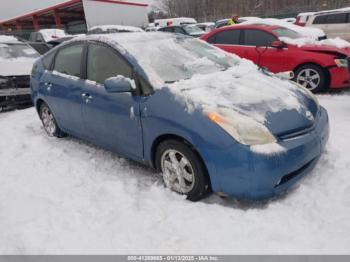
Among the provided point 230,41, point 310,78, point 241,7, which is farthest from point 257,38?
point 241,7

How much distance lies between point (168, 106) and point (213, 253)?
4.49 feet

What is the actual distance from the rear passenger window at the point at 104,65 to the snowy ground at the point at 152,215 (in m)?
1.10

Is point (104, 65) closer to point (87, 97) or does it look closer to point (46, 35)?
point (87, 97)

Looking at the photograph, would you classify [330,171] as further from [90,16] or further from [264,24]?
[90,16]

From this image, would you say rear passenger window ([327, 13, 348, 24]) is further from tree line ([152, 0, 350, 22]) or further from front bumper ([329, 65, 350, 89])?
tree line ([152, 0, 350, 22])

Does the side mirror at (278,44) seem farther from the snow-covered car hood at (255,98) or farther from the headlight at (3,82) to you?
the headlight at (3,82)

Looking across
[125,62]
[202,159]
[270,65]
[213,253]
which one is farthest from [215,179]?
[270,65]

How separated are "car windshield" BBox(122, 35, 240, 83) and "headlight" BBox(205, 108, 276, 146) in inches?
31.2

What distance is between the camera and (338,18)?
41.5ft

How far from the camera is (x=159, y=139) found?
136 inches

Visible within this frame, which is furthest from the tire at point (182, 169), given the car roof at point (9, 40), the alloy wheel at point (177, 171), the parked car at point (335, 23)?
the parked car at point (335, 23)

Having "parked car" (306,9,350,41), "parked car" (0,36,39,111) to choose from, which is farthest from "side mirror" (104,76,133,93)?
"parked car" (306,9,350,41)

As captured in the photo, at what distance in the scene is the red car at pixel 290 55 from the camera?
6.69 meters

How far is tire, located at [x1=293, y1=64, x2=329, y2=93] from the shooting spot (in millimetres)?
6793
